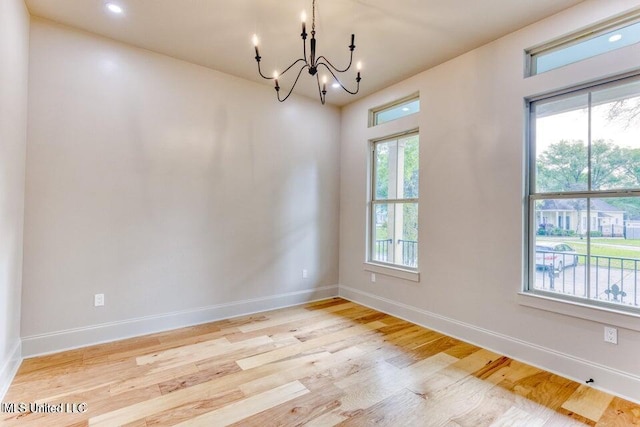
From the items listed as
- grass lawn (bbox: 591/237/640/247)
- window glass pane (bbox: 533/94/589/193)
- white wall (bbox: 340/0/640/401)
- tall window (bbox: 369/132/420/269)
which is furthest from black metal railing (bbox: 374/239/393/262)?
grass lawn (bbox: 591/237/640/247)

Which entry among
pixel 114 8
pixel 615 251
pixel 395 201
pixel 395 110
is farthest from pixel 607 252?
pixel 114 8

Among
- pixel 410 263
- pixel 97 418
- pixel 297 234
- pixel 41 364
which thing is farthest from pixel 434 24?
pixel 41 364

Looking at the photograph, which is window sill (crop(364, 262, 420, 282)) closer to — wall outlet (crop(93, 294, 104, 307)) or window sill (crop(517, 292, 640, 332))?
window sill (crop(517, 292, 640, 332))

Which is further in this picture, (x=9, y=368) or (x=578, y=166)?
Result: (x=578, y=166)

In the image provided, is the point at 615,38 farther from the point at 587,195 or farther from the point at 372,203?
the point at 372,203

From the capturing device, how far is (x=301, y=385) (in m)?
2.27

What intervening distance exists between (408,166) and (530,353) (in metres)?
2.23

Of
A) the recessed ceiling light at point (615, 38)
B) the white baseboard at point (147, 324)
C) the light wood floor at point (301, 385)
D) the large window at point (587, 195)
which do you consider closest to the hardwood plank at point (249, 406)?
the light wood floor at point (301, 385)

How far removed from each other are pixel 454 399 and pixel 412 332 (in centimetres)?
117

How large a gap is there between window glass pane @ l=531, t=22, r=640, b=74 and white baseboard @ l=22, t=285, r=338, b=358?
141 inches

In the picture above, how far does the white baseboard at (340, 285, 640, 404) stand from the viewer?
2168mm

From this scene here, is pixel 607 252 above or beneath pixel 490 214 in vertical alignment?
Answer: beneath

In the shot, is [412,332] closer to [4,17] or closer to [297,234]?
[297,234]

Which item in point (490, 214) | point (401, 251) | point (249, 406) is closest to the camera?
point (249, 406)
